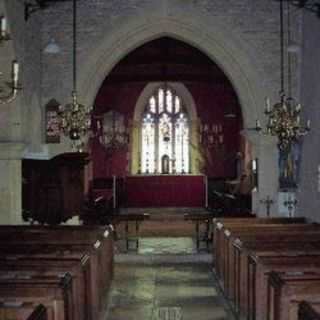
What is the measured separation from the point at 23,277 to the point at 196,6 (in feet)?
31.2

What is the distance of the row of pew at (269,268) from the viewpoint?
430 centimetres

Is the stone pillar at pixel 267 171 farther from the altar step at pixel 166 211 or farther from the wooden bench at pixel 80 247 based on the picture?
the wooden bench at pixel 80 247

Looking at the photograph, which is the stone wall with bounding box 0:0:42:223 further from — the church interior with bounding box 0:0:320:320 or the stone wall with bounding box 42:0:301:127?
the stone wall with bounding box 42:0:301:127

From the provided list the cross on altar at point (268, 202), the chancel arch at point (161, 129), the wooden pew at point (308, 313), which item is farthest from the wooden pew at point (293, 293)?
the chancel arch at point (161, 129)

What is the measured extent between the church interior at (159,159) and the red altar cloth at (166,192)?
4cm

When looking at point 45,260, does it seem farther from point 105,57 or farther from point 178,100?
point 178,100

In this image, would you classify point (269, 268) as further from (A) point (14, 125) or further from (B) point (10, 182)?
(A) point (14, 125)

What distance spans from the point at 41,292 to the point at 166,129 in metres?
18.2

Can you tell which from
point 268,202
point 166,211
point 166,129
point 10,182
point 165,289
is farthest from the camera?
point 166,129

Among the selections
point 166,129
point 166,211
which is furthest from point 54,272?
point 166,129

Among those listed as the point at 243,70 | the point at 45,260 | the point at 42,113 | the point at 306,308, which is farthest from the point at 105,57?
the point at 306,308

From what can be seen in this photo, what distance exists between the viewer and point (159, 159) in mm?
22125

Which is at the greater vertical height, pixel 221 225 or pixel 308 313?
pixel 308 313

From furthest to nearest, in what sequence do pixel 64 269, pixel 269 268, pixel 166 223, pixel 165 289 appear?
1. pixel 166 223
2. pixel 165 289
3. pixel 269 268
4. pixel 64 269
